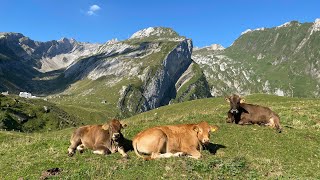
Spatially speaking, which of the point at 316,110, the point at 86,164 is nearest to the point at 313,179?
the point at 86,164

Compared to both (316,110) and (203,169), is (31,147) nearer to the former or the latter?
(203,169)

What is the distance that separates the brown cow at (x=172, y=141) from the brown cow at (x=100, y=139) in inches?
45.9

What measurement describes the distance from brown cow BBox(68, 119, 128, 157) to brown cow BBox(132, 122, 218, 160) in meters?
1.17

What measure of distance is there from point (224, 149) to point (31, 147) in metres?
12.8

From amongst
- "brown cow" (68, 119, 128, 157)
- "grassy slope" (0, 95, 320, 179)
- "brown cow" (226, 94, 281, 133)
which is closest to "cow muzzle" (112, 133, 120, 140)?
"brown cow" (68, 119, 128, 157)

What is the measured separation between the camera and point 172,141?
1972 centimetres

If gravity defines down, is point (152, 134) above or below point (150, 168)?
above

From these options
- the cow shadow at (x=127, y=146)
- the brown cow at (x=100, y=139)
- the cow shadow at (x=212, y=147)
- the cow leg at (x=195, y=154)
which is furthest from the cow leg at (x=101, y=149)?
the cow shadow at (x=212, y=147)

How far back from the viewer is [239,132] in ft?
90.6

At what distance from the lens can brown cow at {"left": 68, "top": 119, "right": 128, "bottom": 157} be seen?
2041 centimetres

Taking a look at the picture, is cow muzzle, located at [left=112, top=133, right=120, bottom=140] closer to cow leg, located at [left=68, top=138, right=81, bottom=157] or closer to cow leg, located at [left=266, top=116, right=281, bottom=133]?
cow leg, located at [left=68, top=138, right=81, bottom=157]

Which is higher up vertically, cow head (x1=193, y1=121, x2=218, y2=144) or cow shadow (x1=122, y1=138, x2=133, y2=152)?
cow head (x1=193, y1=121, x2=218, y2=144)

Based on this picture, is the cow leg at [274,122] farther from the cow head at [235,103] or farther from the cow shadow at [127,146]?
the cow shadow at [127,146]

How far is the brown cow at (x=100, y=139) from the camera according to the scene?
2041 cm
